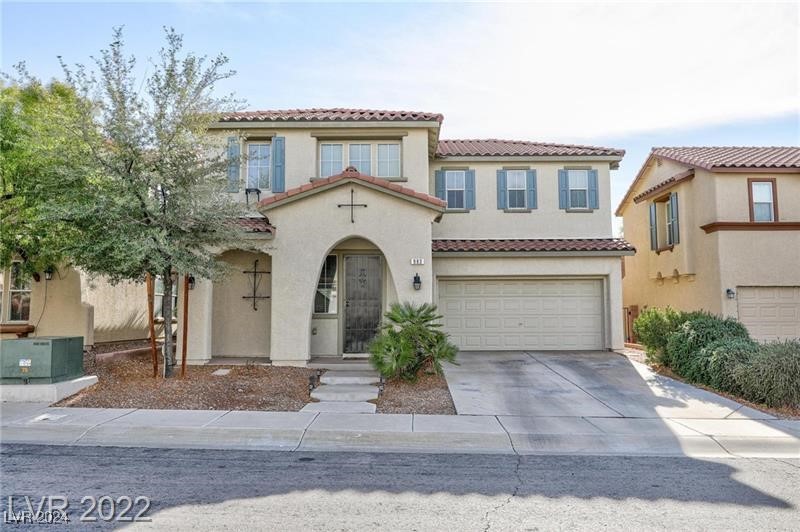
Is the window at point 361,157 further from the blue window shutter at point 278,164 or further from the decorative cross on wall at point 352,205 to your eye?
the decorative cross on wall at point 352,205

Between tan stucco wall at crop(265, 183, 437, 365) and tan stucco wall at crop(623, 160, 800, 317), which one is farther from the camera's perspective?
tan stucco wall at crop(623, 160, 800, 317)

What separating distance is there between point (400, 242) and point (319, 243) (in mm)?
1824

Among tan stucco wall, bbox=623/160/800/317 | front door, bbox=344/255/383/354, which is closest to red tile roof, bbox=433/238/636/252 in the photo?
front door, bbox=344/255/383/354

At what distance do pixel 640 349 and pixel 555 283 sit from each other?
12.8 ft

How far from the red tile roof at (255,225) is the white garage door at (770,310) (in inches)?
492

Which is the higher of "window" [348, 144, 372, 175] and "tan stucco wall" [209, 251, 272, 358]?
"window" [348, 144, 372, 175]

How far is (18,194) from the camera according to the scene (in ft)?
34.6

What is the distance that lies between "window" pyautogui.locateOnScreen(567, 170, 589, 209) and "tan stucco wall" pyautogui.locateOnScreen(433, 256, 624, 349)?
1.86m

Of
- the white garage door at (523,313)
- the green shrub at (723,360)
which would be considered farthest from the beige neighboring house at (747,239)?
the green shrub at (723,360)

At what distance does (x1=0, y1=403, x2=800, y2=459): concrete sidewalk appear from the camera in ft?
23.0

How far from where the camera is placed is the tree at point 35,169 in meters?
9.37

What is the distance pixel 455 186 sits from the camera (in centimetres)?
1557

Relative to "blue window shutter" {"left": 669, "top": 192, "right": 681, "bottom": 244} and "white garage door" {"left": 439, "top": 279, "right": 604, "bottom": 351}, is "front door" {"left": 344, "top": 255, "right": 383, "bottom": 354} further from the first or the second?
"blue window shutter" {"left": 669, "top": 192, "right": 681, "bottom": 244}

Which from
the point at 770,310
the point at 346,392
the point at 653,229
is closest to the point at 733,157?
the point at 653,229
